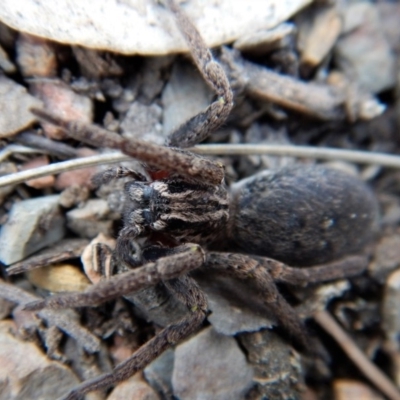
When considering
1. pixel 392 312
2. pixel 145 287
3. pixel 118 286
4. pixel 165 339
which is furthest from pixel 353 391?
pixel 118 286

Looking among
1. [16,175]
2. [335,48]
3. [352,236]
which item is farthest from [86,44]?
[352,236]

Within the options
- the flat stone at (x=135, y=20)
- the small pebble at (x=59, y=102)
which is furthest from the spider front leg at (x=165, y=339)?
the flat stone at (x=135, y=20)

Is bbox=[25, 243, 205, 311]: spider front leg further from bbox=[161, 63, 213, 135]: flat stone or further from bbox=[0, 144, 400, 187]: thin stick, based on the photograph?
bbox=[161, 63, 213, 135]: flat stone

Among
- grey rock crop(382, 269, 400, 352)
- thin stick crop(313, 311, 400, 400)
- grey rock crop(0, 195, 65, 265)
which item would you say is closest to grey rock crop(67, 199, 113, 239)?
grey rock crop(0, 195, 65, 265)

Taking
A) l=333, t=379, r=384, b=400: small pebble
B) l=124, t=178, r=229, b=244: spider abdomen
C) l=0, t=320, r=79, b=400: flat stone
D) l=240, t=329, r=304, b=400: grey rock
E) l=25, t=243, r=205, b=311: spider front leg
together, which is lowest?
l=0, t=320, r=79, b=400: flat stone

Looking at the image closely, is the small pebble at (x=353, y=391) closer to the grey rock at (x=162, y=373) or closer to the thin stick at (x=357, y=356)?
the thin stick at (x=357, y=356)

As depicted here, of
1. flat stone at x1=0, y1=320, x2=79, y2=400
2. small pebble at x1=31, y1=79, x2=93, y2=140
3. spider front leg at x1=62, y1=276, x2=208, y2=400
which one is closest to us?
flat stone at x1=0, y1=320, x2=79, y2=400

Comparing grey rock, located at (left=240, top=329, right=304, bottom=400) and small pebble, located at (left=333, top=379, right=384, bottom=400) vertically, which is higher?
grey rock, located at (left=240, top=329, right=304, bottom=400)
